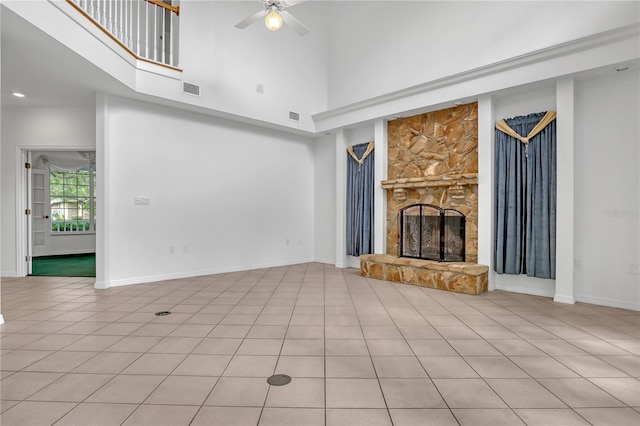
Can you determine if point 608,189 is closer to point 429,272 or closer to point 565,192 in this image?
point 565,192

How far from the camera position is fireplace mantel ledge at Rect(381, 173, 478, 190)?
5.22 metres

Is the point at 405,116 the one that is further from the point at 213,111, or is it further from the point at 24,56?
the point at 24,56

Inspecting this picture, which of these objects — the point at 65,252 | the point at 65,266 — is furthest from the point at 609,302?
the point at 65,252

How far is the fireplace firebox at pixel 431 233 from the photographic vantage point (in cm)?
546

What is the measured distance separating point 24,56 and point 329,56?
529 centimetres

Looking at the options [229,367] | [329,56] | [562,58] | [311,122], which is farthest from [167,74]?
[562,58]

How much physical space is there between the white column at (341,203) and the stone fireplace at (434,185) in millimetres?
1013

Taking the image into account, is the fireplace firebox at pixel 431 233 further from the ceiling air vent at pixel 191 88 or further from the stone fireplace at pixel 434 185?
the ceiling air vent at pixel 191 88

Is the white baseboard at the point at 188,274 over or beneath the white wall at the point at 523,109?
beneath

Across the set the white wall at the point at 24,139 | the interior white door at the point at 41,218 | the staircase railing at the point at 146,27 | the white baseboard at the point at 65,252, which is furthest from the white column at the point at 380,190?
the white baseboard at the point at 65,252

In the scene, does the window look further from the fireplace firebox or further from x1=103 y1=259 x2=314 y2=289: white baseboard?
the fireplace firebox

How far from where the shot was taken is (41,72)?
4484 millimetres

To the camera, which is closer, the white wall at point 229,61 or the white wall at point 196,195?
the white wall at point 229,61

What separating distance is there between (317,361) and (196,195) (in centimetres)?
430
